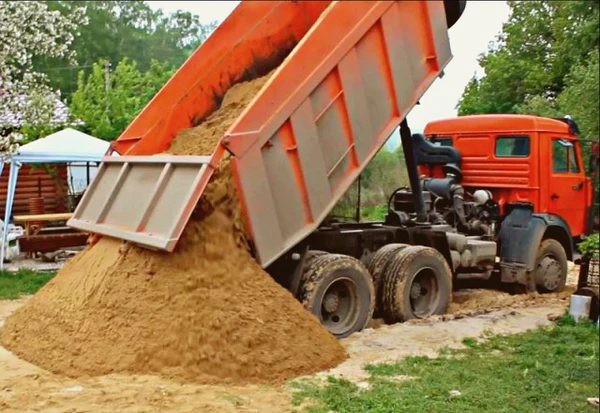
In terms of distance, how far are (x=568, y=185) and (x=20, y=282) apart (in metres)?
8.39

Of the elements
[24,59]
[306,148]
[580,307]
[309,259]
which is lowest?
[580,307]

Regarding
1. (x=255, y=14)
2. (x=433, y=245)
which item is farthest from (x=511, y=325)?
(x=255, y=14)

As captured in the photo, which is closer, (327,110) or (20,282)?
(327,110)

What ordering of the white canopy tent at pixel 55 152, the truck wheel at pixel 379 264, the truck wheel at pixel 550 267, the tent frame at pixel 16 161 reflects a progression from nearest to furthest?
the truck wheel at pixel 379 264, the truck wheel at pixel 550 267, the tent frame at pixel 16 161, the white canopy tent at pixel 55 152

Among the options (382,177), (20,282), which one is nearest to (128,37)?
(382,177)

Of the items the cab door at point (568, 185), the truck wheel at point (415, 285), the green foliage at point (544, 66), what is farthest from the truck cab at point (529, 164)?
the truck wheel at point (415, 285)

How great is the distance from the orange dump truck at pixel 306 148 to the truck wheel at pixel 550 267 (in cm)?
197

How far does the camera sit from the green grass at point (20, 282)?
10.6m

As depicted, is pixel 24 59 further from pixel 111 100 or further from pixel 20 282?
pixel 111 100

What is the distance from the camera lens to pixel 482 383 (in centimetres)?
586

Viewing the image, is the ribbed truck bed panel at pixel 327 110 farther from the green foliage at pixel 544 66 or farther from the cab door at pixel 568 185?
the cab door at pixel 568 185

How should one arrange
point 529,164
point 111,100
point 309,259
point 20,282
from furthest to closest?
point 111,100, point 20,282, point 529,164, point 309,259

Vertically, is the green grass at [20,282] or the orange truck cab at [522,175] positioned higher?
the orange truck cab at [522,175]

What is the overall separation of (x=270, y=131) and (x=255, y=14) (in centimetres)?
229
